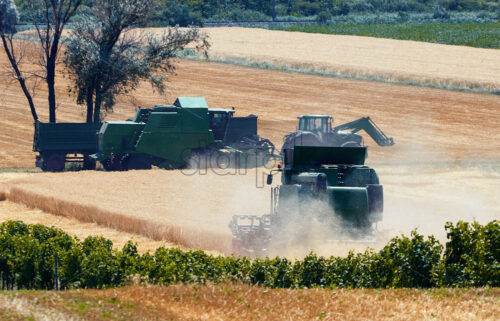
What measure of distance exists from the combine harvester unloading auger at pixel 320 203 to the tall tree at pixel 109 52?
→ 26.5 meters

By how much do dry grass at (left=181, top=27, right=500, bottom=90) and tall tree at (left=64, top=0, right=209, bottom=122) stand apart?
2411 cm

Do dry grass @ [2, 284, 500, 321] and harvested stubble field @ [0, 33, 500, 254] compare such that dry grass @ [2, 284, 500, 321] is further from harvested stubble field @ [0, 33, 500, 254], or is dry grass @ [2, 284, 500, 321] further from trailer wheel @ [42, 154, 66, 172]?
trailer wheel @ [42, 154, 66, 172]

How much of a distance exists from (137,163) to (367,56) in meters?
40.2

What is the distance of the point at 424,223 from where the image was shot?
2641 cm

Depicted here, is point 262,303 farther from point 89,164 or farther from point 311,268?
point 89,164

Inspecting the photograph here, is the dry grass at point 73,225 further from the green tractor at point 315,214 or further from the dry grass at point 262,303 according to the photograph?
the dry grass at point 262,303

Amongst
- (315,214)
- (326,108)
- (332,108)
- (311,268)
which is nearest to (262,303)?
(311,268)

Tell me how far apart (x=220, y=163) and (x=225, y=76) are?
2717 centimetres

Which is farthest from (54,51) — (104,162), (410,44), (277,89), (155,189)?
(410,44)

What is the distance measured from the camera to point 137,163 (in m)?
41.3

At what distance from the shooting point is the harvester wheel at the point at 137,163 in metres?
41.2

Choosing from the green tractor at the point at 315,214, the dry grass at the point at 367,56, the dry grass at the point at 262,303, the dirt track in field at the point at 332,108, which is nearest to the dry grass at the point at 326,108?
the dirt track in field at the point at 332,108

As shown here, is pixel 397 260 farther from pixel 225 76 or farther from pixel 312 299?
pixel 225 76

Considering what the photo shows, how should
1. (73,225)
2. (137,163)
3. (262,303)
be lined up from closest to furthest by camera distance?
(262,303) → (73,225) → (137,163)
